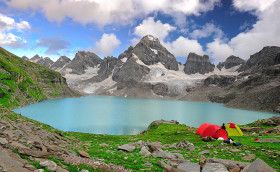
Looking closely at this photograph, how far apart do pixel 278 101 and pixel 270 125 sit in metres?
156

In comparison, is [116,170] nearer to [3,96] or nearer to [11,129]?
[11,129]

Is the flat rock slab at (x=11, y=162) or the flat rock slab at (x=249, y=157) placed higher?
the flat rock slab at (x=11, y=162)

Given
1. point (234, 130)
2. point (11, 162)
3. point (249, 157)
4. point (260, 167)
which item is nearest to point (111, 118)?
point (234, 130)

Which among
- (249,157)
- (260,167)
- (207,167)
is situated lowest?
(249,157)

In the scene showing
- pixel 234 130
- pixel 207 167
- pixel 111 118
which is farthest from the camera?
pixel 111 118

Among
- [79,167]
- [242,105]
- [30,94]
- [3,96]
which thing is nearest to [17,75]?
[30,94]

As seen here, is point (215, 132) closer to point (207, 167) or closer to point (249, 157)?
point (249, 157)

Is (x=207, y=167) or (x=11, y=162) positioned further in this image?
(x=207, y=167)

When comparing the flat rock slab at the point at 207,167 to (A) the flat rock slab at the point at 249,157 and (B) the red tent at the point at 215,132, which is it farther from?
(B) the red tent at the point at 215,132

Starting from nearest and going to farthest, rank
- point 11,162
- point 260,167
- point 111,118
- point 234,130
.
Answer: point 11,162 < point 260,167 < point 234,130 < point 111,118

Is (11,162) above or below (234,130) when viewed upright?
above

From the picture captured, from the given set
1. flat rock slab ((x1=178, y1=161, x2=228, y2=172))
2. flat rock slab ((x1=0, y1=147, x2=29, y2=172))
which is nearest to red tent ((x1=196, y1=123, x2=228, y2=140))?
flat rock slab ((x1=178, y1=161, x2=228, y2=172))

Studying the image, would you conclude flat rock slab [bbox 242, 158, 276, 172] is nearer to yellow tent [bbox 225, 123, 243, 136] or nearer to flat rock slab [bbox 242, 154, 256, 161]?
flat rock slab [bbox 242, 154, 256, 161]

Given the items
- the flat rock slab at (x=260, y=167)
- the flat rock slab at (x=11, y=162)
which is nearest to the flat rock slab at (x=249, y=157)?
the flat rock slab at (x=260, y=167)
